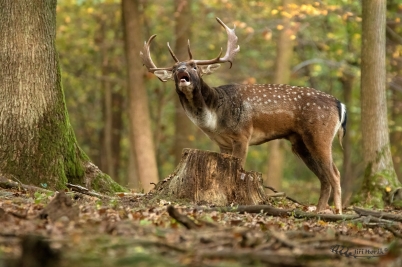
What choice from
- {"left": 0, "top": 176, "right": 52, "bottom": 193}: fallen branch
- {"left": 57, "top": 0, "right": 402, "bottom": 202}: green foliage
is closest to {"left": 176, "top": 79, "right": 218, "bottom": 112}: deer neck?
{"left": 0, "top": 176, "right": 52, "bottom": 193}: fallen branch

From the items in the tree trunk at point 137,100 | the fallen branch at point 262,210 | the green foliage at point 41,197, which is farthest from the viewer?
the tree trunk at point 137,100

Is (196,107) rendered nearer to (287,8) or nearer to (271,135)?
(271,135)

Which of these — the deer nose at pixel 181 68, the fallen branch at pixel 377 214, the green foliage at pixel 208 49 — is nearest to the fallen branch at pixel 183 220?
the fallen branch at pixel 377 214

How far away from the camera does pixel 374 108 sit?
12.5 meters

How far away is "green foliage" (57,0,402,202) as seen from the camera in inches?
783

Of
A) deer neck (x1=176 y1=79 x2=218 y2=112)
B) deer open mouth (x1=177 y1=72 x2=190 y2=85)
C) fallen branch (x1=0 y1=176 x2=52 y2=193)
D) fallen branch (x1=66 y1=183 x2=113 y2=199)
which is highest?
deer open mouth (x1=177 y1=72 x2=190 y2=85)

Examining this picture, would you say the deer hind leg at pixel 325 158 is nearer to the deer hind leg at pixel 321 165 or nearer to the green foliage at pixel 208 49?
the deer hind leg at pixel 321 165

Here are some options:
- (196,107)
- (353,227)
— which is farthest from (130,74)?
(353,227)

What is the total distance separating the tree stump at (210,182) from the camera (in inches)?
365

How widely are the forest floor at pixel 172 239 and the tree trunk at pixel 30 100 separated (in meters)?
1.34

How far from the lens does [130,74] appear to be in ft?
56.7

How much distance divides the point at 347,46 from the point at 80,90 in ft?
31.8

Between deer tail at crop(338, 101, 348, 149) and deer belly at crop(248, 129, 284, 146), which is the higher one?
deer tail at crop(338, 101, 348, 149)

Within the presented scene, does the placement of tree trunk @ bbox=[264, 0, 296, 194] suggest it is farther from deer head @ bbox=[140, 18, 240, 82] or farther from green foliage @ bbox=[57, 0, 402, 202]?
deer head @ bbox=[140, 18, 240, 82]
